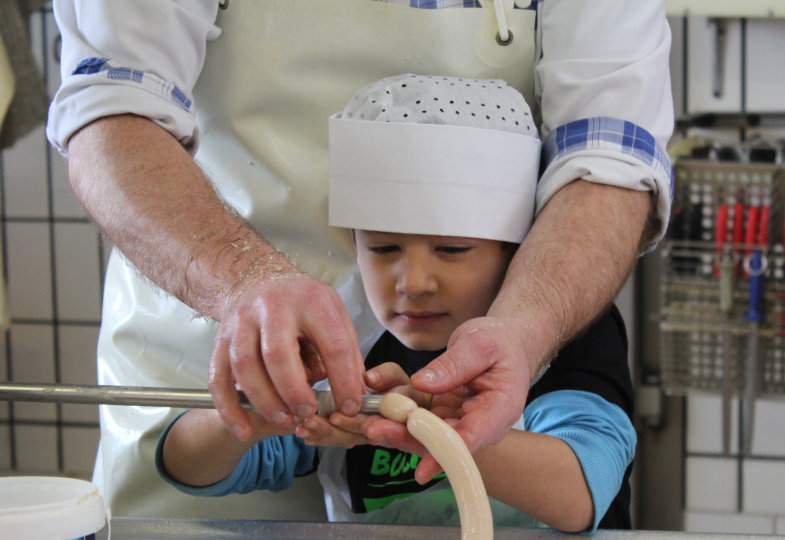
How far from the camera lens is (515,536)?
26.4 inches

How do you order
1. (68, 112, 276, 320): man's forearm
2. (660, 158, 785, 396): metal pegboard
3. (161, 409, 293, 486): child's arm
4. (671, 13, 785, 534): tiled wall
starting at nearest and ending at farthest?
1. (68, 112, 276, 320): man's forearm
2. (161, 409, 293, 486): child's arm
3. (660, 158, 785, 396): metal pegboard
4. (671, 13, 785, 534): tiled wall

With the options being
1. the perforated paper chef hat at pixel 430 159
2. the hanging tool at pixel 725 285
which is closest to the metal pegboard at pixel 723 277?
the hanging tool at pixel 725 285

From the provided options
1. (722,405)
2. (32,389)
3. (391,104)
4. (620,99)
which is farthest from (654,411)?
(32,389)

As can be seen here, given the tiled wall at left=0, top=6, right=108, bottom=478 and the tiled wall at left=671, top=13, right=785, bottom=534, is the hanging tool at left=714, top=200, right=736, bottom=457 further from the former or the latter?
the tiled wall at left=0, top=6, right=108, bottom=478

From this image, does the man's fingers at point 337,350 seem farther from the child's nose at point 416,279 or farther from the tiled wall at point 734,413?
the tiled wall at point 734,413

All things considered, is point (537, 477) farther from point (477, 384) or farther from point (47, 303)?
point (47, 303)

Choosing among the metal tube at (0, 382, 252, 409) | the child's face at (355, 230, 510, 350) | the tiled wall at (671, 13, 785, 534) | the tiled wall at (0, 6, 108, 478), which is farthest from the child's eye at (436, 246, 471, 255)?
the tiled wall at (0, 6, 108, 478)

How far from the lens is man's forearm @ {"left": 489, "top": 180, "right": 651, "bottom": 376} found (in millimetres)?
742

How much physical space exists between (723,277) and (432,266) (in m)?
0.94

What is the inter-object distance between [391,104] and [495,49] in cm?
16

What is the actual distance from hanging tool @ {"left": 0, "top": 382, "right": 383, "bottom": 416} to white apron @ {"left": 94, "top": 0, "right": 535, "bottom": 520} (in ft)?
1.17

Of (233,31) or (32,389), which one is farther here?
(233,31)

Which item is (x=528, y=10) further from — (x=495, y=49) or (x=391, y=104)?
(x=391, y=104)

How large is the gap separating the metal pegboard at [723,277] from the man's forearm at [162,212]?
109cm
